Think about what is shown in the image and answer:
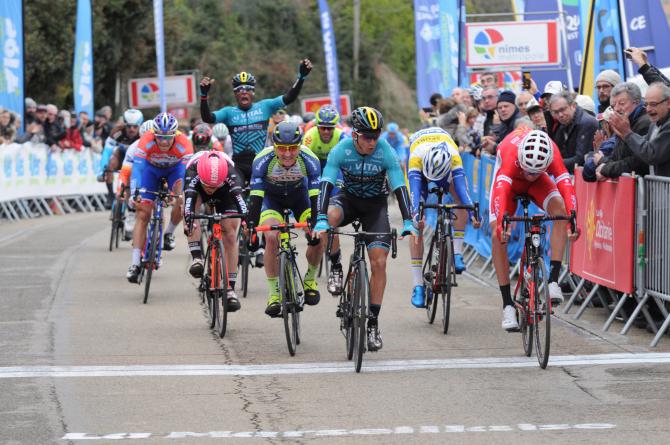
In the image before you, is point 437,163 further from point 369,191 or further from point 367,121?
point 367,121

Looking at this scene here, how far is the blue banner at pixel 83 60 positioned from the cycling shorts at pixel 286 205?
22072mm

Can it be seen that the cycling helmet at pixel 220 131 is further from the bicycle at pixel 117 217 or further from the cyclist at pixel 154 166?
the cyclist at pixel 154 166

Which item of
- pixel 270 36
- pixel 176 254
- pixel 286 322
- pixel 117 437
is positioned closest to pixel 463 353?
pixel 286 322

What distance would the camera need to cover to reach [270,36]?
7831 centimetres

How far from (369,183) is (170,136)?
4405 millimetres

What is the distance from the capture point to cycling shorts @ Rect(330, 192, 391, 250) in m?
10.5

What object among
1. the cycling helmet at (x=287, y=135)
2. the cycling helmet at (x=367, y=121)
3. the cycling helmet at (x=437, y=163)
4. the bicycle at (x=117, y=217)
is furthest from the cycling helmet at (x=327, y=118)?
the bicycle at (x=117, y=217)

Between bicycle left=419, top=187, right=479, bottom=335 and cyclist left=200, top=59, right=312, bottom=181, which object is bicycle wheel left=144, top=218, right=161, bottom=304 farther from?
bicycle left=419, top=187, right=479, bottom=335

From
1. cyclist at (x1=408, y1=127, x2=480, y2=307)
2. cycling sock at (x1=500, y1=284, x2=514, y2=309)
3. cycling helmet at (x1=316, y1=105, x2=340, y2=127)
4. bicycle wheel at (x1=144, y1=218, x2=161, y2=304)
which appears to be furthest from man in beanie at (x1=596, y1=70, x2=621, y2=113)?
bicycle wheel at (x1=144, y1=218, x2=161, y2=304)

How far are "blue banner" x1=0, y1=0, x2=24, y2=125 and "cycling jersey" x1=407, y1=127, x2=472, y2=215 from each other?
15.8 metres

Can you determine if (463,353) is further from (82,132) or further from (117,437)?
(82,132)

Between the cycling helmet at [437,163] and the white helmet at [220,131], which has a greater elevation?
the white helmet at [220,131]

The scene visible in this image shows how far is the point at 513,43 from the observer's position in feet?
75.5

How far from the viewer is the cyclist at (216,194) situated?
1190cm
